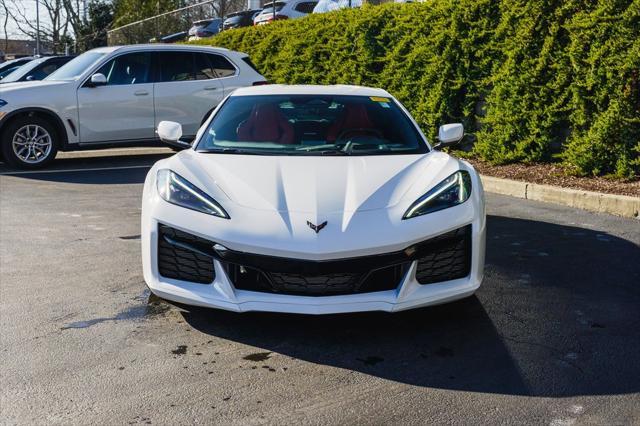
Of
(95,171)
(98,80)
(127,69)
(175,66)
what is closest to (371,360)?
(95,171)

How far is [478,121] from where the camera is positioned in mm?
11516

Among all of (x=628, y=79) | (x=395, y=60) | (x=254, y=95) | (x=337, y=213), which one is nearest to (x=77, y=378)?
(x=337, y=213)

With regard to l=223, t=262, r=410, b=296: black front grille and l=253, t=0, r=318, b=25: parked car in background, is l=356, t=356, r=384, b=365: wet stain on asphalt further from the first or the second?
l=253, t=0, r=318, b=25: parked car in background

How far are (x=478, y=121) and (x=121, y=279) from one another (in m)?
7.28

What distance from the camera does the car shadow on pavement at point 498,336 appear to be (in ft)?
12.1

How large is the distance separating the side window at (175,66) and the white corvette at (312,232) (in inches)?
312

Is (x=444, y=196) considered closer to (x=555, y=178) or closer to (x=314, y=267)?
(x=314, y=267)

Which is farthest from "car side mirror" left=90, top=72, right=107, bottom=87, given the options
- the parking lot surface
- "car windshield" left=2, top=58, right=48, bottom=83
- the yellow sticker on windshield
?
the yellow sticker on windshield

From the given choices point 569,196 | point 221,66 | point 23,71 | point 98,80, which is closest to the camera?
point 569,196

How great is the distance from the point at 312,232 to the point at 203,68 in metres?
9.36

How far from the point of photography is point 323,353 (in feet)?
13.1

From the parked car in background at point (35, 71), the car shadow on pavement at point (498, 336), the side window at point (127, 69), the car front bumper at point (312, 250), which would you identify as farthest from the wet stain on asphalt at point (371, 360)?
the parked car in background at point (35, 71)

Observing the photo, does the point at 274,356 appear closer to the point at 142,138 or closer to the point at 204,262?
the point at 204,262

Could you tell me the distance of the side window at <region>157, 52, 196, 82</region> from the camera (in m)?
12.5
